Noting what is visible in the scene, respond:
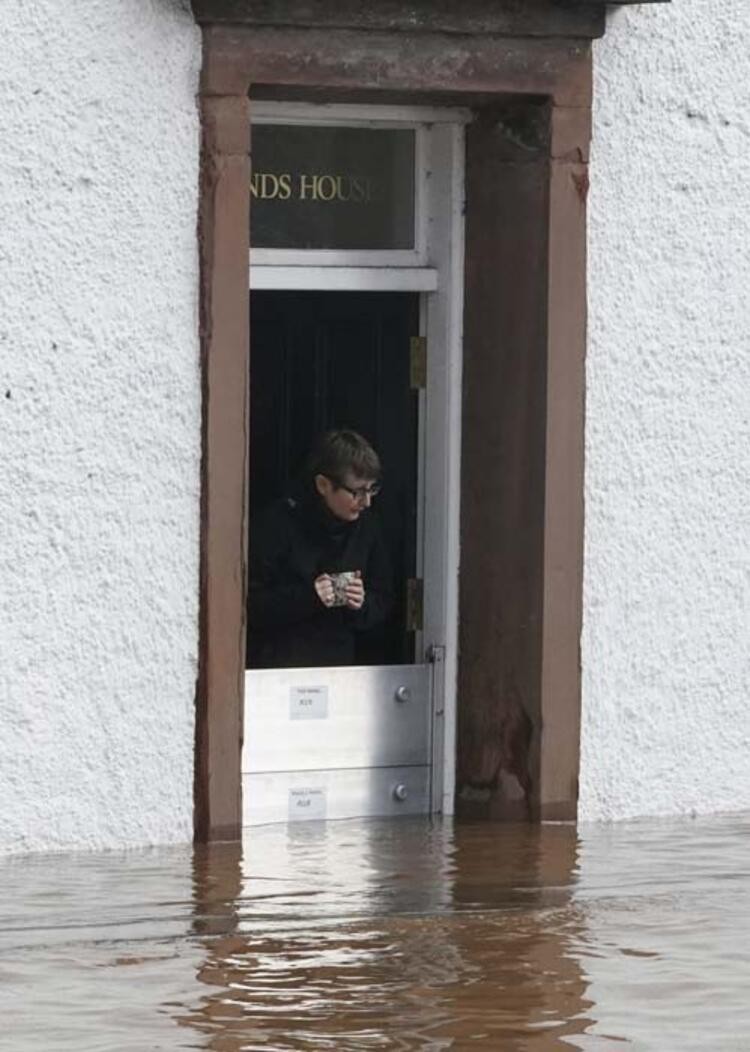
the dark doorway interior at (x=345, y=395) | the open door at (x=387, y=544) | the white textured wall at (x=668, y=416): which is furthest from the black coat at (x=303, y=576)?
the white textured wall at (x=668, y=416)

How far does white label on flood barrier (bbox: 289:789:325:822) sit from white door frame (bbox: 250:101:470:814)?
46 centimetres

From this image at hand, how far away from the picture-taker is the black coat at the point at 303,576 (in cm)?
1130

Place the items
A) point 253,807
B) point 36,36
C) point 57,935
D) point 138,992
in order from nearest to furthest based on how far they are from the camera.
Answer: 1. point 138,992
2. point 57,935
3. point 36,36
4. point 253,807

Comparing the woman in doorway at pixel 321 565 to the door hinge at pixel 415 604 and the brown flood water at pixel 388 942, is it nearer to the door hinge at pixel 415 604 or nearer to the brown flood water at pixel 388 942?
the door hinge at pixel 415 604

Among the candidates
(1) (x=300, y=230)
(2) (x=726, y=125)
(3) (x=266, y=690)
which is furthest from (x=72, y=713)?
(2) (x=726, y=125)

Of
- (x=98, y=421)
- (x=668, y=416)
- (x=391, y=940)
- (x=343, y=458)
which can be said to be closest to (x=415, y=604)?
(x=343, y=458)

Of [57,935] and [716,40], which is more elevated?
[716,40]

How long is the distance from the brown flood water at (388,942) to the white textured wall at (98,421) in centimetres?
31

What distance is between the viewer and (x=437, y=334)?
11609 mm

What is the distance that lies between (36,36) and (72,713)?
2.05 metres

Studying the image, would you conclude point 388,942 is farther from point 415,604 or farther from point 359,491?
point 415,604

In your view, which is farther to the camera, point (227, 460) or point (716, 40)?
point (716, 40)

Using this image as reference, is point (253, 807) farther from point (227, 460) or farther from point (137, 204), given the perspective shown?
point (137, 204)

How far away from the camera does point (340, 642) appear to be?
1152cm
